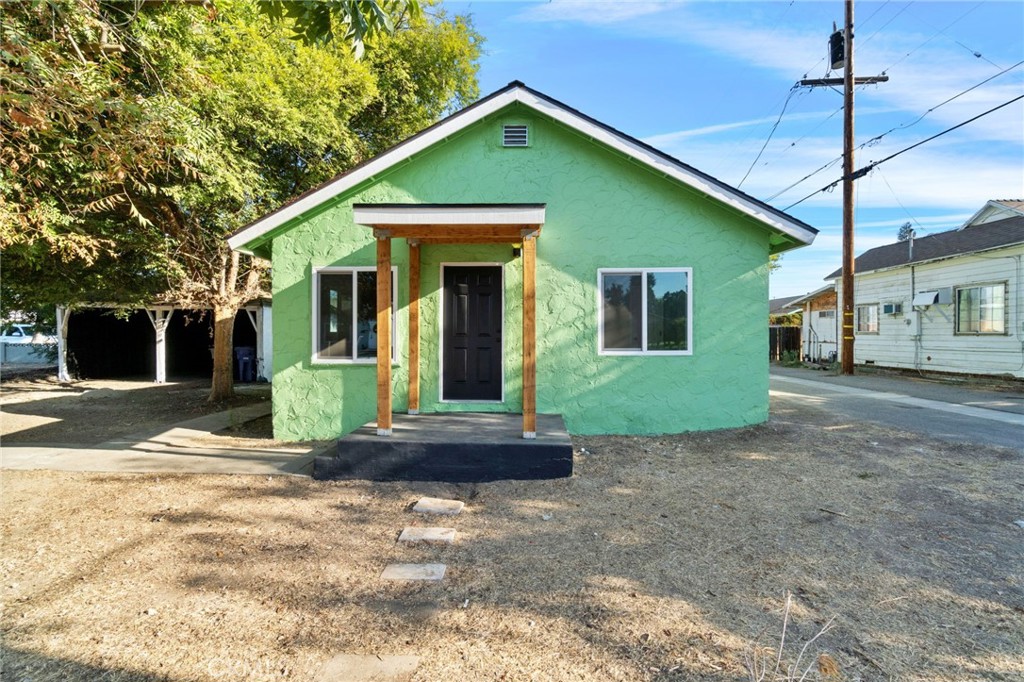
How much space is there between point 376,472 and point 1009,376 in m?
16.1

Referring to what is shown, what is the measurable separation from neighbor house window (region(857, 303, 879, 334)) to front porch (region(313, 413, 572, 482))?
17.9 m

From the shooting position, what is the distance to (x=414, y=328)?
7727mm

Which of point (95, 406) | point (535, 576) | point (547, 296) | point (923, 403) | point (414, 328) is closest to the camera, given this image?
point (535, 576)

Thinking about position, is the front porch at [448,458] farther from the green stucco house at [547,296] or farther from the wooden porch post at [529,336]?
the green stucco house at [547,296]

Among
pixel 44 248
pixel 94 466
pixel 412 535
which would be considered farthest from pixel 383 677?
pixel 44 248

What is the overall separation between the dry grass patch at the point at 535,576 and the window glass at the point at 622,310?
93.2 inches

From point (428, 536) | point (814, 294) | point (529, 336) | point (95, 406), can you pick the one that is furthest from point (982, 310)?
point (95, 406)

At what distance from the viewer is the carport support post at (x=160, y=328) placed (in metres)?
16.8

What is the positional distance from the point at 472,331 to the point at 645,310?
2.65 meters

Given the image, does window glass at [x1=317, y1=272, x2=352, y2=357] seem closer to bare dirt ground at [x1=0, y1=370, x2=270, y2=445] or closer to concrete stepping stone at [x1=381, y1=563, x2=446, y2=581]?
bare dirt ground at [x1=0, y1=370, x2=270, y2=445]

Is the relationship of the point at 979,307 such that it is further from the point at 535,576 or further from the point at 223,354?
Answer: the point at 223,354

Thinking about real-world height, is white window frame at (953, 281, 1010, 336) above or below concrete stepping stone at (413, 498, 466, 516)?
above

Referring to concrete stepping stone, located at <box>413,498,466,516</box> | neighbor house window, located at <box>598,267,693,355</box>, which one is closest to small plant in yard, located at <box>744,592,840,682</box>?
concrete stepping stone, located at <box>413,498,466,516</box>

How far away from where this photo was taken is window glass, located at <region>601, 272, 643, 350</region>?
7.92 meters
